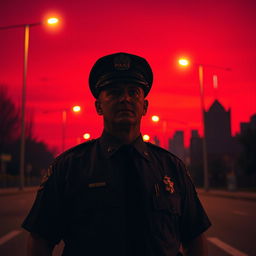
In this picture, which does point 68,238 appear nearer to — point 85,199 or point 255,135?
point 85,199

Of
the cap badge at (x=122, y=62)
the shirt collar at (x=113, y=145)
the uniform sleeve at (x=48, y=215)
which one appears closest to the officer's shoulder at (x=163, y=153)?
the shirt collar at (x=113, y=145)

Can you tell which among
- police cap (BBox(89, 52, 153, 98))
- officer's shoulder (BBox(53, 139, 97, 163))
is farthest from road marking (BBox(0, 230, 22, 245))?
police cap (BBox(89, 52, 153, 98))

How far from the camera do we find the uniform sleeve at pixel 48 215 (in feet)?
7.98

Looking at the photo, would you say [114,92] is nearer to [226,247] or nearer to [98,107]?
[98,107]

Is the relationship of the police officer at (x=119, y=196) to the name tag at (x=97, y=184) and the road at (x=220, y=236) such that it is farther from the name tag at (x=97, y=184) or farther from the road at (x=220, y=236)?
the road at (x=220, y=236)

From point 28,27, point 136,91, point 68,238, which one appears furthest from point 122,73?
point 28,27

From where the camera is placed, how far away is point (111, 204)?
2.42m

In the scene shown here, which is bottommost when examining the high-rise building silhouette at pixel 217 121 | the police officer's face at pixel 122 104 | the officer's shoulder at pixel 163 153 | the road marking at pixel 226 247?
the road marking at pixel 226 247

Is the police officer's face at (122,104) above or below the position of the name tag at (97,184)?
above

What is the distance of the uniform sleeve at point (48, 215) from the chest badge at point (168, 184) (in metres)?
0.56

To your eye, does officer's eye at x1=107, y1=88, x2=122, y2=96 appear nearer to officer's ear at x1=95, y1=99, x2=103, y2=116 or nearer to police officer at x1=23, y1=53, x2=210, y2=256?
police officer at x1=23, y1=53, x2=210, y2=256

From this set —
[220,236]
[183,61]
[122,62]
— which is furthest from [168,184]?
[183,61]

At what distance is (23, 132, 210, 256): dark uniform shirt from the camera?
236 cm

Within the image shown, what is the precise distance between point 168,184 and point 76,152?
1.75ft
